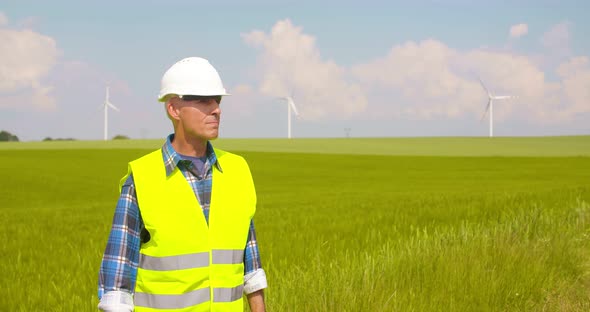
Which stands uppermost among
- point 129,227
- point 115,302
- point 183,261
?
point 129,227

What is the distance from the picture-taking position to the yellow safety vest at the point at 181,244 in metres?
3.37

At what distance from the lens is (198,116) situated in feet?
11.1

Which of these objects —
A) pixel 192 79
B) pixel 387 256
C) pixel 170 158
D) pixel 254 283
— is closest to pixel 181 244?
pixel 170 158

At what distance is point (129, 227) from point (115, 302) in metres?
0.38

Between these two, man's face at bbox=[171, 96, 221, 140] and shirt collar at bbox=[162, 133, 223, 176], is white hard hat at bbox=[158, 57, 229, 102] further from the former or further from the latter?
shirt collar at bbox=[162, 133, 223, 176]

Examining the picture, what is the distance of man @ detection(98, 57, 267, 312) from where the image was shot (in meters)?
3.37

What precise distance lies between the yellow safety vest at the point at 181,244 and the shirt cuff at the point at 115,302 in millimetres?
81

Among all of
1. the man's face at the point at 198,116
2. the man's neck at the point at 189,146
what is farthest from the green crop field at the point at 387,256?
the man's face at the point at 198,116

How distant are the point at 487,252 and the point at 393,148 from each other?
198 ft

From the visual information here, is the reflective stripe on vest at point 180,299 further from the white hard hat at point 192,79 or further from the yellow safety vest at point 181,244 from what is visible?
the white hard hat at point 192,79

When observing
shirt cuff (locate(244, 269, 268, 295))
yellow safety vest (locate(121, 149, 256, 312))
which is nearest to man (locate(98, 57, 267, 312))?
yellow safety vest (locate(121, 149, 256, 312))

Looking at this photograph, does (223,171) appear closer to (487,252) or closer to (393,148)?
(487,252)

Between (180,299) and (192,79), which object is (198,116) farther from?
(180,299)

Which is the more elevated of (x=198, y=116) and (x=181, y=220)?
(x=198, y=116)
